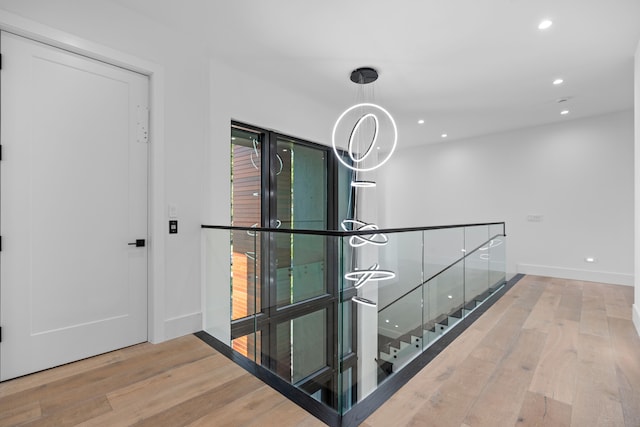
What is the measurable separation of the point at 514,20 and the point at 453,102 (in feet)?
6.63

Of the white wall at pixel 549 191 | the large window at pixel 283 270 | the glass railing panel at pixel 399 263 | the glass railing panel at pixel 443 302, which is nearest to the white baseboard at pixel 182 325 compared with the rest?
the large window at pixel 283 270

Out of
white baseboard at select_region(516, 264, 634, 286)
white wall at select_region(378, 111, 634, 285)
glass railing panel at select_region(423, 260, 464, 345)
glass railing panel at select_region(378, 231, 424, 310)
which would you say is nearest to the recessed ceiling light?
glass railing panel at select_region(378, 231, 424, 310)

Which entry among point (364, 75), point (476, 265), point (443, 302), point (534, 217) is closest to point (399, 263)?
point (443, 302)

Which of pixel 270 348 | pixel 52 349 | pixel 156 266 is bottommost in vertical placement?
pixel 270 348

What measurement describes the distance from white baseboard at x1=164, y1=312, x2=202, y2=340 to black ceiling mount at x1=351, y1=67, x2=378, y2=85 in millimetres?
3181

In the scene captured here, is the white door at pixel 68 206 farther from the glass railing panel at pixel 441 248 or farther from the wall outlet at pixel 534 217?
the wall outlet at pixel 534 217

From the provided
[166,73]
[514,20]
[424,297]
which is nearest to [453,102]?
[514,20]

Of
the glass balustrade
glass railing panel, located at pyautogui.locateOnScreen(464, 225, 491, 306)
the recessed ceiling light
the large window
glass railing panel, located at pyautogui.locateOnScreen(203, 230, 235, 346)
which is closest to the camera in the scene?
the glass balustrade

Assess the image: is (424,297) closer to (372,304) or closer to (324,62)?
(372,304)

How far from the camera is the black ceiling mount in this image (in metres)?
3.59

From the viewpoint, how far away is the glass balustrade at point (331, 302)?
6.59ft

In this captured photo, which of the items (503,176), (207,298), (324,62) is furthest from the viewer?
(503,176)

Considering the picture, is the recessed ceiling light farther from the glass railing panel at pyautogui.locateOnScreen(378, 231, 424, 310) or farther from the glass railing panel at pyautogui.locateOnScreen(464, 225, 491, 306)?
the glass railing panel at pyautogui.locateOnScreen(464, 225, 491, 306)

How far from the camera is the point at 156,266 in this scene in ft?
8.68
